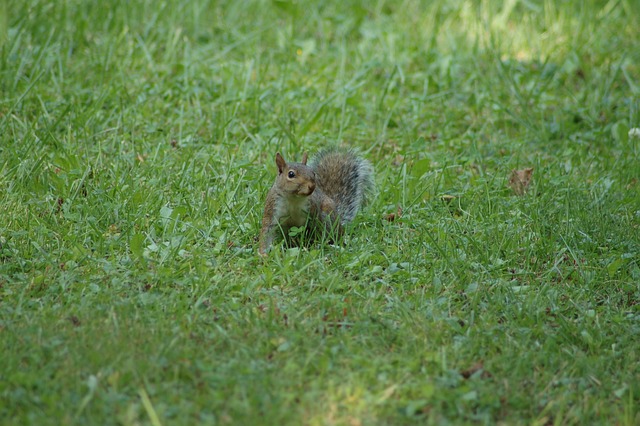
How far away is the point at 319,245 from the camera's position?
348 centimetres

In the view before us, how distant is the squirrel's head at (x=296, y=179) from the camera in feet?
11.1

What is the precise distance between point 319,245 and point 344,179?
409 millimetres

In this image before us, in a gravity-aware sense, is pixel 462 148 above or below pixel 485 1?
below

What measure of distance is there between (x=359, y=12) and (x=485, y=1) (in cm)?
88

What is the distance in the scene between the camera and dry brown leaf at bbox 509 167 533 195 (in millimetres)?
4105

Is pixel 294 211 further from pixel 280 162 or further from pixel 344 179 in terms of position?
pixel 344 179

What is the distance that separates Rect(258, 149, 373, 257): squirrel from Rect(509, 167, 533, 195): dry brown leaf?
77cm

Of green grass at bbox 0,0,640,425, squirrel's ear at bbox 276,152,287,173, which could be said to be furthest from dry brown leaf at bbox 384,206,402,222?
squirrel's ear at bbox 276,152,287,173

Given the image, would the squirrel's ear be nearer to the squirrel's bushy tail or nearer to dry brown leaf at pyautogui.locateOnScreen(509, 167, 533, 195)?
the squirrel's bushy tail

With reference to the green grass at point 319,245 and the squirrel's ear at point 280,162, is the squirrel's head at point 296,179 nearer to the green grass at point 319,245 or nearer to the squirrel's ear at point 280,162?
the squirrel's ear at point 280,162

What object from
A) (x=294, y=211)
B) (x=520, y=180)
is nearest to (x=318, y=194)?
(x=294, y=211)

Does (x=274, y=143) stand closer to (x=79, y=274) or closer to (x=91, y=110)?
(x=91, y=110)

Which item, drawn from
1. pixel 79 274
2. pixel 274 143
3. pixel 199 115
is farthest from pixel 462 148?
pixel 79 274

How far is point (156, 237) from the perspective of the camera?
11.3ft
